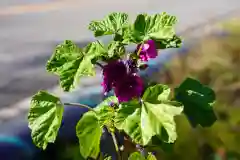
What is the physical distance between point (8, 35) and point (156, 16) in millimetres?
617

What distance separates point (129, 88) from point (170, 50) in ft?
1.86

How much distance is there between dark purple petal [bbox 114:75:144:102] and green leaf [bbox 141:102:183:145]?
0.11 meters

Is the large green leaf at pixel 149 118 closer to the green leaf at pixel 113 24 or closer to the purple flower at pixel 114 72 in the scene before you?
the purple flower at pixel 114 72

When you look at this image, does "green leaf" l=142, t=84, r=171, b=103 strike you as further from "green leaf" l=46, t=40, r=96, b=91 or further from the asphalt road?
the asphalt road

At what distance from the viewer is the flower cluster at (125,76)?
134cm

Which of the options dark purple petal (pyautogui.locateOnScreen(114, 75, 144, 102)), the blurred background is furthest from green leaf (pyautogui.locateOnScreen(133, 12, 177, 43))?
the blurred background

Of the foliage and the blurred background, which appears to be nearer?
the foliage

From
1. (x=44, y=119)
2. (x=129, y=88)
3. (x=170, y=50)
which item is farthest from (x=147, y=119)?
(x=170, y=50)

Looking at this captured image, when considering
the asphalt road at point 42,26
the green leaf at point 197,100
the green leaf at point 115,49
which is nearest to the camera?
the green leaf at point 115,49

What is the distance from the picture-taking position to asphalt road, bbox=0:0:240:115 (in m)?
1.74

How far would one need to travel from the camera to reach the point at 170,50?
1.88m

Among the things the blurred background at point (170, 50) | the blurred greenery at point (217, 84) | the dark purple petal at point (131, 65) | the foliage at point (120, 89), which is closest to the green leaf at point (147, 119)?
the foliage at point (120, 89)

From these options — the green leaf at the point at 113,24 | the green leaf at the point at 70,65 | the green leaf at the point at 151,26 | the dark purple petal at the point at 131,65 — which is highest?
the green leaf at the point at 151,26

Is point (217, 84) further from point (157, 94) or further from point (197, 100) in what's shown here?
point (157, 94)
